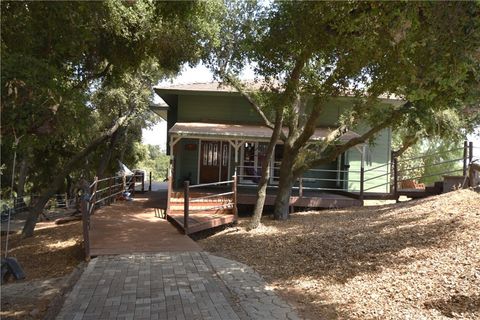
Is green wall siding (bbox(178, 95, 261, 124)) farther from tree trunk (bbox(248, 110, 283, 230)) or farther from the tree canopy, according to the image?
tree trunk (bbox(248, 110, 283, 230))

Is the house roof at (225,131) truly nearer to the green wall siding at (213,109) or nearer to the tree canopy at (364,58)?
the green wall siding at (213,109)

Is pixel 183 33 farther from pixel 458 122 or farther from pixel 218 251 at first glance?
pixel 458 122

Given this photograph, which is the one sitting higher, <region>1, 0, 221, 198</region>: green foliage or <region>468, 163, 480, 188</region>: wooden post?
<region>1, 0, 221, 198</region>: green foliage

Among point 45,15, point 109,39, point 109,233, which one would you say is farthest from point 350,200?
point 45,15

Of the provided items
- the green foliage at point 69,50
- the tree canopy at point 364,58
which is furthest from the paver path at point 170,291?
the tree canopy at point 364,58

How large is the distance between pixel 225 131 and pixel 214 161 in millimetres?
Answer: 3335

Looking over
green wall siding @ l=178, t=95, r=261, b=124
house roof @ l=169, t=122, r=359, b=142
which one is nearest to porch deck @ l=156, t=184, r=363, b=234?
house roof @ l=169, t=122, r=359, b=142

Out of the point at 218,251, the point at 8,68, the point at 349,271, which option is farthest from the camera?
the point at 218,251

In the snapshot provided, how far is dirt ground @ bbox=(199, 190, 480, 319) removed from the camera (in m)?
5.33

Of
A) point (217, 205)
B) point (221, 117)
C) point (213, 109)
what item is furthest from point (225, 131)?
point (217, 205)

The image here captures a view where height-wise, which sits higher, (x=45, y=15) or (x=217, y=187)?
(x=45, y=15)

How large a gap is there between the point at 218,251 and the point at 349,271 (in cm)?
337

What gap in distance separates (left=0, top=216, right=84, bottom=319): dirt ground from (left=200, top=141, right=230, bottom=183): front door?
7195 millimetres

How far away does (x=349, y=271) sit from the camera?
6820mm
